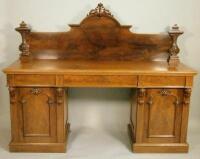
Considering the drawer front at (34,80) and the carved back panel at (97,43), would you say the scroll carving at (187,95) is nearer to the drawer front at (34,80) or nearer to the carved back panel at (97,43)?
the carved back panel at (97,43)

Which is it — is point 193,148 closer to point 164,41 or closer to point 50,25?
point 164,41

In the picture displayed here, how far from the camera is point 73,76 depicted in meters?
2.21

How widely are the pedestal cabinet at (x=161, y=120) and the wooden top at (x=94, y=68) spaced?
0.58ft

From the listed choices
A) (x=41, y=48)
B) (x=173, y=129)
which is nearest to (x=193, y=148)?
(x=173, y=129)

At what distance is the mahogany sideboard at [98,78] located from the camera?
222cm

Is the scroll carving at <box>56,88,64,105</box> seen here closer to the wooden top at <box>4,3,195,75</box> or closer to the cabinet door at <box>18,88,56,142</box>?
the cabinet door at <box>18,88,56,142</box>

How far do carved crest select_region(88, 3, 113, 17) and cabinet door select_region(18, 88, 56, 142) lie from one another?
90cm

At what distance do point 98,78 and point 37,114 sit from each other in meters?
0.65

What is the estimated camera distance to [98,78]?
2223 millimetres

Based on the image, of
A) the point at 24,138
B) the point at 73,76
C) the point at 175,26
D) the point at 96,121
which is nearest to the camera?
the point at 73,76

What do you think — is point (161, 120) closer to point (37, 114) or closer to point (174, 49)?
point (174, 49)

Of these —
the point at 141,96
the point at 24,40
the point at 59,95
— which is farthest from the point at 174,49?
the point at 24,40

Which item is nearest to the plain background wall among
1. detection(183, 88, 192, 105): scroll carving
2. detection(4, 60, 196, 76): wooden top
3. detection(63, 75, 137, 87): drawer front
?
detection(4, 60, 196, 76): wooden top

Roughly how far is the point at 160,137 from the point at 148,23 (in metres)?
1.17
